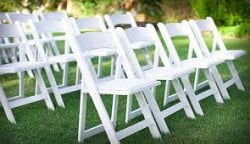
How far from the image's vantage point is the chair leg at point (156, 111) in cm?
450

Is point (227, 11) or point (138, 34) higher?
point (138, 34)

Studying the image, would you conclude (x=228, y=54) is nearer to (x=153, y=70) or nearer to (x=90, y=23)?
(x=153, y=70)

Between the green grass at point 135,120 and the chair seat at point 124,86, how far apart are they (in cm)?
53

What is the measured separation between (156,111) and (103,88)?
2.16 feet

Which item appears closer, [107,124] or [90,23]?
[107,124]

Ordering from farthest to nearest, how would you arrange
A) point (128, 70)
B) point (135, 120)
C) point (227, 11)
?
point (227, 11)
point (135, 120)
point (128, 70)

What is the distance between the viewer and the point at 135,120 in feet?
17.1

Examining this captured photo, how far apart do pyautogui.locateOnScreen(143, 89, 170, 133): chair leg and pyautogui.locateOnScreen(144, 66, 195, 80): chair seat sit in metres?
0.23

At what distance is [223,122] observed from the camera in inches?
199

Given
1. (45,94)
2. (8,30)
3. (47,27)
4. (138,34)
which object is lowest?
(45,94)

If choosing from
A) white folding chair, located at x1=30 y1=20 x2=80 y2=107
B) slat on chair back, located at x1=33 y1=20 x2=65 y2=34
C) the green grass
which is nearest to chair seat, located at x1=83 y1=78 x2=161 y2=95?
the green grass

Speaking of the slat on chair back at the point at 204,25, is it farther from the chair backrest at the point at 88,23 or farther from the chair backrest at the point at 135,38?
the chair backrest at the point at 135,38

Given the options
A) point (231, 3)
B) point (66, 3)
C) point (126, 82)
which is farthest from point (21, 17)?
point (66, 3)

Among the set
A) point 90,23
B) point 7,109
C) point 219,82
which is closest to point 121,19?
point 90,23
